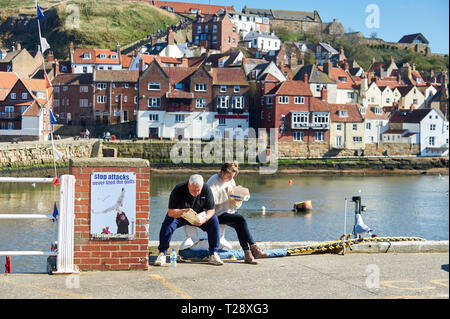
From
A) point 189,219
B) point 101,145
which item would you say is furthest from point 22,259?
point 101,145

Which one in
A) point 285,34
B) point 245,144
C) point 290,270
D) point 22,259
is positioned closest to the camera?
point 290,270

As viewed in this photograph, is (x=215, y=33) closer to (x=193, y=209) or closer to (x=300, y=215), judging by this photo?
(x=300, y=215)

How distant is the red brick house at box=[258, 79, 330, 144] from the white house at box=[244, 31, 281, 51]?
50110 mm

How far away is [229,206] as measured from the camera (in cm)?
896

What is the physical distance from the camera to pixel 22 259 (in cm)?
2130

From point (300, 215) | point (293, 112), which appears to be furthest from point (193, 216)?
point (293, 112)

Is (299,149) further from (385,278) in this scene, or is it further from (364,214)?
(385,278)

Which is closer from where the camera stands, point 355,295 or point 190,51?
point 355,295

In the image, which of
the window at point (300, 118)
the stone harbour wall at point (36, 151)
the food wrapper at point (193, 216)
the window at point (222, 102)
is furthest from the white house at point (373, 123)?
the food wrapper at point (193, 216)

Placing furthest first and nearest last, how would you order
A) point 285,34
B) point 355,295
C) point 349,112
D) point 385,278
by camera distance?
point 285,34 < point 349,112 < point 385,278 < point 355,295

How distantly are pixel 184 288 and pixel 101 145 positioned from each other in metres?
A: 61.3

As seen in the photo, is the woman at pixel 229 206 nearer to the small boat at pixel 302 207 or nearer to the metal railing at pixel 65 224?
the metal railing at pixel 65 224

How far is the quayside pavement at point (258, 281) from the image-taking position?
22.0ft

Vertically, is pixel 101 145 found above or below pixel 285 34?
below
